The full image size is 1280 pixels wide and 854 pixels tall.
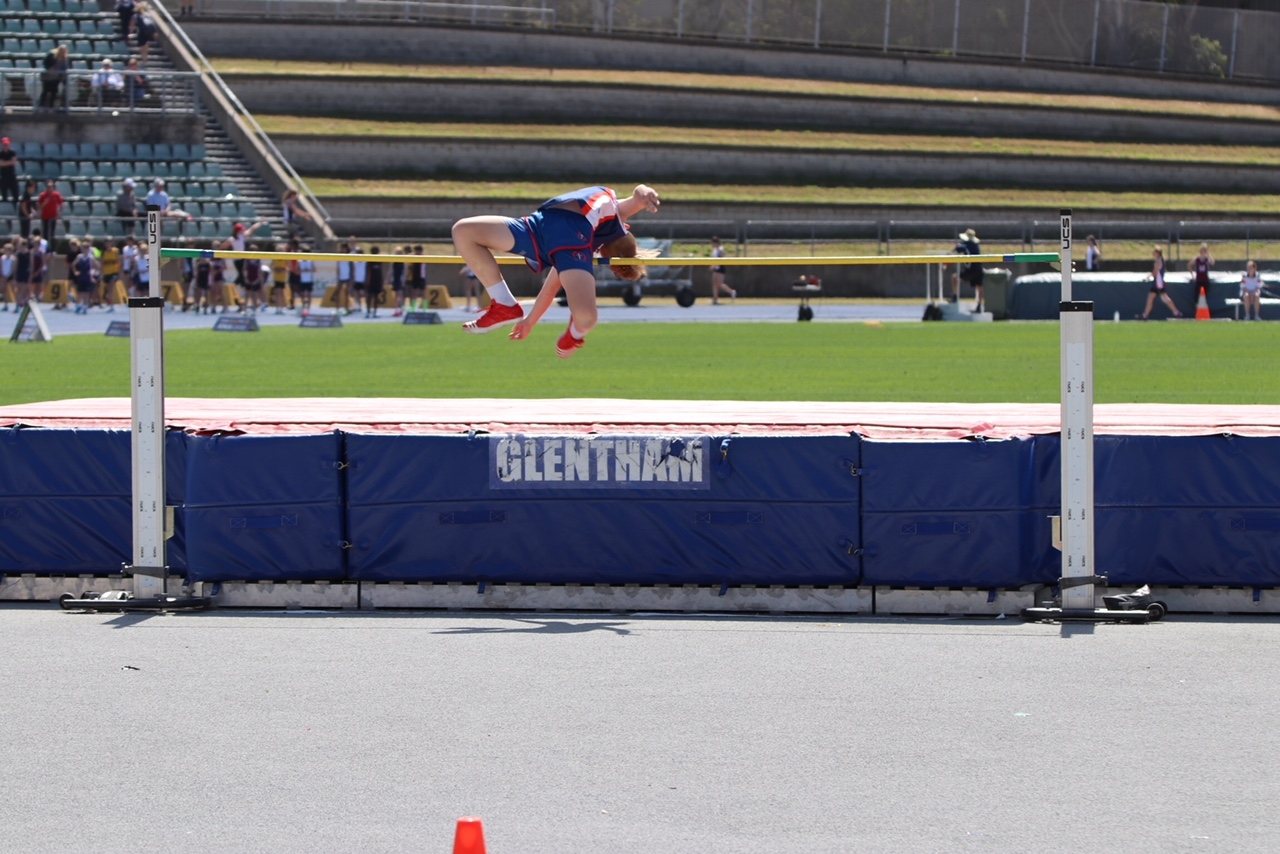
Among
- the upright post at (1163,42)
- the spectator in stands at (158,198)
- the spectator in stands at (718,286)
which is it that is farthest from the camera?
the upright post at (1163,42)

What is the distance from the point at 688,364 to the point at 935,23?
35.4 m

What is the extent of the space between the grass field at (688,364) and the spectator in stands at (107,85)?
13.9m

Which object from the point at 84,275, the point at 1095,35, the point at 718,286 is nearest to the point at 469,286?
the point at 718,286

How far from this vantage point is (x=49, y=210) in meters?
38.3

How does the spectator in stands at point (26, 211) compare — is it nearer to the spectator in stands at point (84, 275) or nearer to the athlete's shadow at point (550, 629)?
the spectator in stands at point (84, 275)

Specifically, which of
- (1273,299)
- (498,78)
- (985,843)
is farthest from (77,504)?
(498,78)

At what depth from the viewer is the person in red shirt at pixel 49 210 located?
125 feet

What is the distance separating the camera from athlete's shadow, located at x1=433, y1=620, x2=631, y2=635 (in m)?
8.17

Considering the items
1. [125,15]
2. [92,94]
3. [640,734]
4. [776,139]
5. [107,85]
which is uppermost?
[125,15]

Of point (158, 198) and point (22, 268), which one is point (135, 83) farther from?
point (22, 268)

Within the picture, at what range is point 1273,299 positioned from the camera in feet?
122

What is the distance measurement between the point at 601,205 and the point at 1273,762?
180 inches

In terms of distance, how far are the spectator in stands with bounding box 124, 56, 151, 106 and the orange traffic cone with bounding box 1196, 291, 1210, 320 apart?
26456 millimetres

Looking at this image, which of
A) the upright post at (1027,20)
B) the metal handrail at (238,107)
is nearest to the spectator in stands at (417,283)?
the metal handrail at (238,107)
